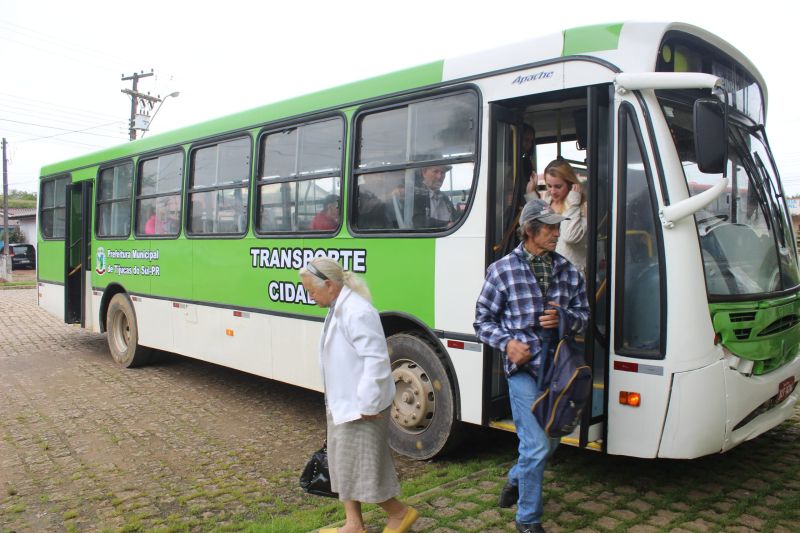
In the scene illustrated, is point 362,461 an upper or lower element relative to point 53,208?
lower

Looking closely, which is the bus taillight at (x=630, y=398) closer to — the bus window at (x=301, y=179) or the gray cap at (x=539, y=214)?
the gray cap at (x=539, y=214)

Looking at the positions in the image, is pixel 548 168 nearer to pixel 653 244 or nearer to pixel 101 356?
pixel 653 244

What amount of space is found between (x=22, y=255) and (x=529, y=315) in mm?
42524

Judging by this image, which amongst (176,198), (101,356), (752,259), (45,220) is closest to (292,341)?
(176,198)

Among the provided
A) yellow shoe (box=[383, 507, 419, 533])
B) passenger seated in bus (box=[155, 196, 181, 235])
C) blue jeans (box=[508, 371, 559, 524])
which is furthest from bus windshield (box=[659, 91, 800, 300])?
passenger seated in bus (box=[155, 196, 181, 235])

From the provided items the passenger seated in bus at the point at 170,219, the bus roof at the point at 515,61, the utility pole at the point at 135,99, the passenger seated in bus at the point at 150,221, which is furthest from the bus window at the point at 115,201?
the utility pole at the point at 135,99

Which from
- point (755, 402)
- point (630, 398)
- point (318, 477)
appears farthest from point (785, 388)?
point (318, 477)

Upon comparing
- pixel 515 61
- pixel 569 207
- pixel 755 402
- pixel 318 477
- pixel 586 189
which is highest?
pixel 515 61

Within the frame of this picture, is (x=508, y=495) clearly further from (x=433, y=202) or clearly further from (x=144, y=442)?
(x=144, y=442)

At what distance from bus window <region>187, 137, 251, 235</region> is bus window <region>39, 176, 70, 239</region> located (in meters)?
4.25

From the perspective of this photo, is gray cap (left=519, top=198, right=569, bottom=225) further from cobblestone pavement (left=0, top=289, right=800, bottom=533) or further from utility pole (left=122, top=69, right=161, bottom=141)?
utility pole (left=122, top=69, right=161, bottom=141)

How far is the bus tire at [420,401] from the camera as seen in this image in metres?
4.92

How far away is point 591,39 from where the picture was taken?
4094 millimetres

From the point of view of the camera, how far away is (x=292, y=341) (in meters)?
6.23
